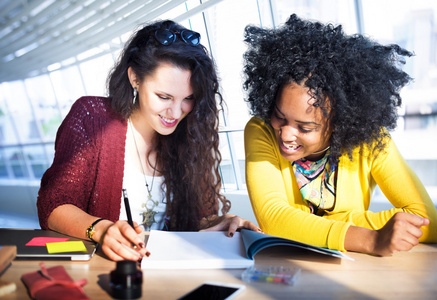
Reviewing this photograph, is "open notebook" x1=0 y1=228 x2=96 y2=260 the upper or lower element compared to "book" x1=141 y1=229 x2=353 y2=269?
upper

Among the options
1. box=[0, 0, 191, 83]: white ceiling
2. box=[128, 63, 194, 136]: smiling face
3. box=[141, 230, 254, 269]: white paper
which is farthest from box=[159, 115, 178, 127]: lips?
box=[0, 0, 191, 83]: white ceiling

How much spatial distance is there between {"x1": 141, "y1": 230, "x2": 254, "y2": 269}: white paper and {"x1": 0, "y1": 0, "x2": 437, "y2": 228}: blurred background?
12.0ft

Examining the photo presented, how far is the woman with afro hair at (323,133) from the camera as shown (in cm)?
143

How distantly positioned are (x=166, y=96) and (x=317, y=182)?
76cm

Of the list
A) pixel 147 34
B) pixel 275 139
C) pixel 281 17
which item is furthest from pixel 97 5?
pixel 275 139

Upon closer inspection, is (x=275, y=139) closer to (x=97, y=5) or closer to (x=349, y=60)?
(x=349, y=60)

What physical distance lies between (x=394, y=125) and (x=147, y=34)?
1.17m

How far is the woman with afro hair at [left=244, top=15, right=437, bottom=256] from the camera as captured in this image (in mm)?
1434

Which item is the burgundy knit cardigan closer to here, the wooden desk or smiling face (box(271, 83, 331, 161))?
the wooden desk

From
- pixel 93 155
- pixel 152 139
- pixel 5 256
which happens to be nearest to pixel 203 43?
pixel 152 139

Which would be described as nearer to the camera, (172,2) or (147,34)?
(147,34)

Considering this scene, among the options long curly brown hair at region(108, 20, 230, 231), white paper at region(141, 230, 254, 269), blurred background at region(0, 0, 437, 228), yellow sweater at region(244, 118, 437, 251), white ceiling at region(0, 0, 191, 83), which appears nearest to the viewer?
white paper at region(141, 230, 254, 269)

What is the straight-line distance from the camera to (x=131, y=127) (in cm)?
198

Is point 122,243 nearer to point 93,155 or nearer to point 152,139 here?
point 93,155
